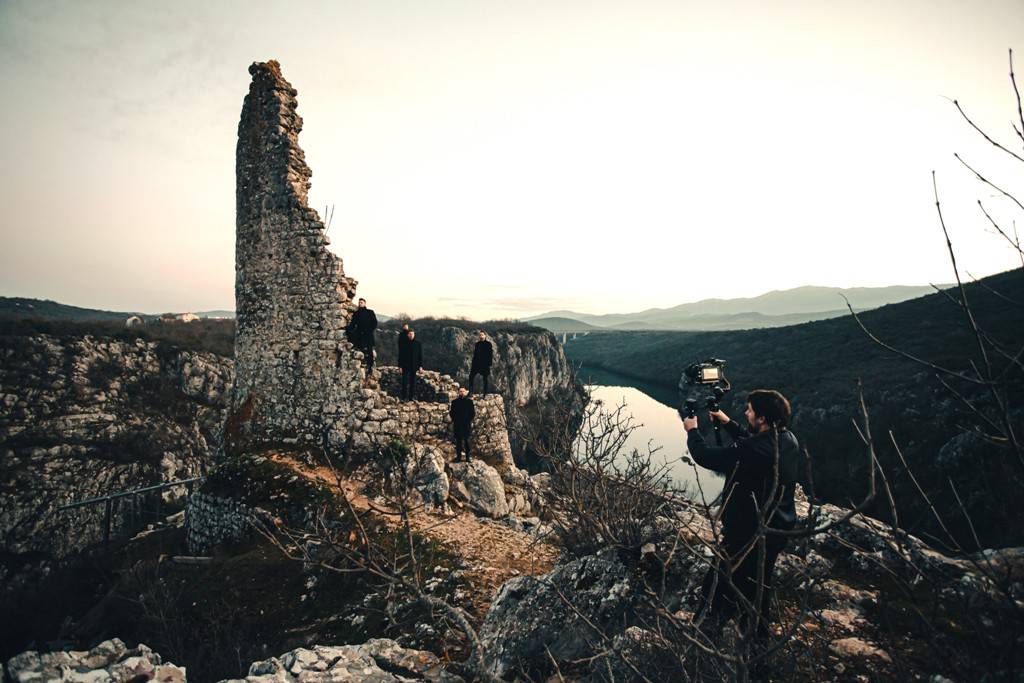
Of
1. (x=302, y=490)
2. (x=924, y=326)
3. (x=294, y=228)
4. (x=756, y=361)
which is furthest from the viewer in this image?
(x=756, y=361)

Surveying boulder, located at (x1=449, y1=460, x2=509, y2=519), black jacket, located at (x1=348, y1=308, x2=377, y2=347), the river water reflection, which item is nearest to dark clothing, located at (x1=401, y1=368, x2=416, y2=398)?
black jacket, located at (x1=348, y1=308, x2=377, y2=347)

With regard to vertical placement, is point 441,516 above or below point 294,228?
below

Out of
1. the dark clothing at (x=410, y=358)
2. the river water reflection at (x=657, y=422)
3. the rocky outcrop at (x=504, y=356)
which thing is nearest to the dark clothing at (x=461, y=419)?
the dark clothing at (x=410, y=358)

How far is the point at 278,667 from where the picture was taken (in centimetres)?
420

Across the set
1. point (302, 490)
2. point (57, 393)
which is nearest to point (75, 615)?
point (302, 490)

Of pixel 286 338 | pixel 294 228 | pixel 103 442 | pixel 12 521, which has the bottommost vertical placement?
pixel 12 521

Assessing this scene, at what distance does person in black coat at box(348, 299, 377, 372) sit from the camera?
10.3 metres

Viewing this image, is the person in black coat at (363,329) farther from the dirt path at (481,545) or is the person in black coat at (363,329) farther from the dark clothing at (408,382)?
the dirt path at (481,545)

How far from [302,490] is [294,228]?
5.70 meters

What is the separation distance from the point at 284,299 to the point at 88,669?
7.27 metres

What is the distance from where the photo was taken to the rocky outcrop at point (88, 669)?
13.4 ft

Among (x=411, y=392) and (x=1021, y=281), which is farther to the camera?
(x=1021, y=281)

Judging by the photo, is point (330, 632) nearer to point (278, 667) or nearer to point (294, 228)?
point (278, 667)

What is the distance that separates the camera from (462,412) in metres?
10.4
